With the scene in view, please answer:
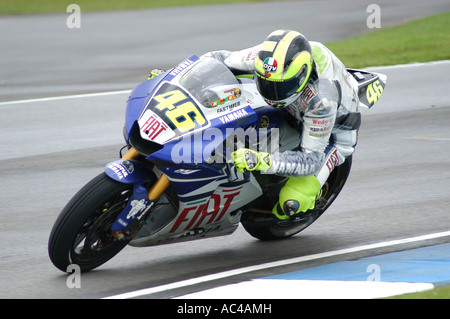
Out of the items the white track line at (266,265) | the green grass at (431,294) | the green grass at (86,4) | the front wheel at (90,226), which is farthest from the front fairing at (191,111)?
the green grass at (86,4)

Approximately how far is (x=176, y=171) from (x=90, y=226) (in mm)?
690

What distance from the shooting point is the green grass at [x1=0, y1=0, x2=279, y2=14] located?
970 inches

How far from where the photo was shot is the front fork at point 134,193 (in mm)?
5277

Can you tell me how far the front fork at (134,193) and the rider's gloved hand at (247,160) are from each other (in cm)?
50

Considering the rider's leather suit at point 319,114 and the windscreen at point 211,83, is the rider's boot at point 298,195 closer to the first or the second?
the rider's leather suit at point 319,114

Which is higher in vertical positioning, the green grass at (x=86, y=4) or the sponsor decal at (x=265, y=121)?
the sponsor decal at (x=265, y=121)

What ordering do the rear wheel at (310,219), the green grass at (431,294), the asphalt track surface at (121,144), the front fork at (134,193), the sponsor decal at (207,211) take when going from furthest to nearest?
1. the rear wheel at (310,219)
2. the asphalt track surface at (121,144)
3. the sponsor decal at (207,211)
4. the front fork at (134,193)
5. the green grass at (431,294)

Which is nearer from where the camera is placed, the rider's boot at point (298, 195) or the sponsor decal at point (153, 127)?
Answer: the sponsor decal at point (153, 127)

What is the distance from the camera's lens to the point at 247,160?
5238 mm

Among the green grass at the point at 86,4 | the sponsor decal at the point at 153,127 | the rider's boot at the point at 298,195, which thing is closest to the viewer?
the sponsor decal at the point at 153,127

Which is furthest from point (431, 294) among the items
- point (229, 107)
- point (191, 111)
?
point (191, 111)

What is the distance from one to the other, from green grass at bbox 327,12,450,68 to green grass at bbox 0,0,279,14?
8503mm

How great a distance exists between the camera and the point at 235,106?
5.49 m
